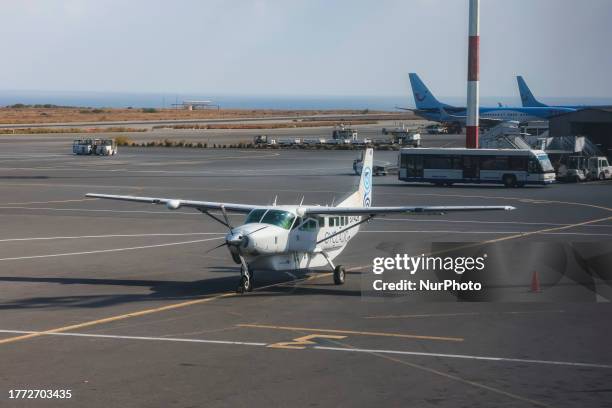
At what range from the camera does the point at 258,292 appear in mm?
34469

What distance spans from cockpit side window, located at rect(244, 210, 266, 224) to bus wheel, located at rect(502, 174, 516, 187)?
181 feet

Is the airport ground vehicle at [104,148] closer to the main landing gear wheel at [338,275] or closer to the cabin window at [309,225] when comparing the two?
the main landing gear wheel at [338,275]

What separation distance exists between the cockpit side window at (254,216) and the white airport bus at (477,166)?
5509cm

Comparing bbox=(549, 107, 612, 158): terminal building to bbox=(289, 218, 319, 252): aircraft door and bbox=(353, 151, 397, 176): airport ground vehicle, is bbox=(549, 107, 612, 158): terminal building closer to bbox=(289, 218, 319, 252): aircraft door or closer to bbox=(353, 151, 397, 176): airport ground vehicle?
bbox=(353, 151, 397, 176): airport ground vehicle

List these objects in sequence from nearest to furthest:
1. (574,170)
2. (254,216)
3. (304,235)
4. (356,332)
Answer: (356,332)
(254,216)
(304,235)
(574,170)

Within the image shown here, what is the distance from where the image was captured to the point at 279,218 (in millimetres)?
33969

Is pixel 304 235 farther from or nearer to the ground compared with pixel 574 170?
farther from the ground

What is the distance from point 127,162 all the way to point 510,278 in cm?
8406

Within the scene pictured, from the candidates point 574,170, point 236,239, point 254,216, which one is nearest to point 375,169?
point 574,170

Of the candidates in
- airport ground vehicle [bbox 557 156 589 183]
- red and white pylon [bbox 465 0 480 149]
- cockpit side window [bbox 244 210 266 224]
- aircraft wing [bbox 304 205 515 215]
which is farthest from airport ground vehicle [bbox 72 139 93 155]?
cockpit side window [bbox 244 210 266 224]

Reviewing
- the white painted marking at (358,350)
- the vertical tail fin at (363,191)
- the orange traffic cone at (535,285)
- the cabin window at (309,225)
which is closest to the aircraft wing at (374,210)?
the cabin window at (309,225)

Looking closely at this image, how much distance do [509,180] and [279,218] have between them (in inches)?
2186

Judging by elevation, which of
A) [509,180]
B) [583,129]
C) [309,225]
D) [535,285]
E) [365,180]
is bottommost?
[509,180]

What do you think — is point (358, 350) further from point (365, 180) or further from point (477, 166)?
point (477, 166)
